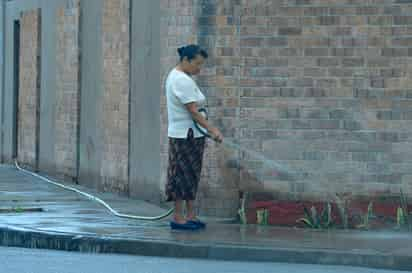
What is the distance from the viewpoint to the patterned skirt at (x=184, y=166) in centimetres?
1296

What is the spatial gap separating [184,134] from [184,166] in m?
0.33

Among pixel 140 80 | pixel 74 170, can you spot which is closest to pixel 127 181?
pixel 140 80

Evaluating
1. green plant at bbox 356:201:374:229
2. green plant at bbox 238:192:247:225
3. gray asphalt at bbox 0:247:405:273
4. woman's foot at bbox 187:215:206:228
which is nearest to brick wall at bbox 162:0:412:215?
green plant at bbox 238:192:247:225

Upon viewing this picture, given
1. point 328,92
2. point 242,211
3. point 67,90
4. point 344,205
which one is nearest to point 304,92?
point 328,92

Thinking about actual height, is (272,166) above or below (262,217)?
above

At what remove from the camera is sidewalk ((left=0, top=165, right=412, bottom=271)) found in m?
11.4

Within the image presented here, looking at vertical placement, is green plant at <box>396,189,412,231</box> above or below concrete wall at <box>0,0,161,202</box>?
below

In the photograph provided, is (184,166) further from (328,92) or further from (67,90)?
(67,90)

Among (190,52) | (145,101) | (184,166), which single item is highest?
(190,52)

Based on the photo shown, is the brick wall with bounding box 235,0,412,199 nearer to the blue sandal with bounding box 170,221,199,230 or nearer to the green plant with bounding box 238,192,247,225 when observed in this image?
the green plant with bounding box 238,192,247,225

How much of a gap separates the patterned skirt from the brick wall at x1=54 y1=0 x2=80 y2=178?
22.4 feet

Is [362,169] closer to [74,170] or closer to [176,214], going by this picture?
[176,214]

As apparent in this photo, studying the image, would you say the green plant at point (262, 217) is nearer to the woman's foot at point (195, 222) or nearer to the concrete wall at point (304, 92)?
Answer: the concrete wall at point (304, 92)

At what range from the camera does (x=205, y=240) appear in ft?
39.5
